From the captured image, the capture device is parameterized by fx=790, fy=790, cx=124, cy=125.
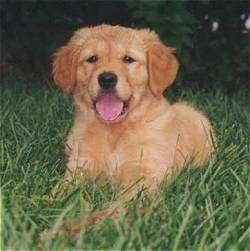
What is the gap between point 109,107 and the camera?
5047mm

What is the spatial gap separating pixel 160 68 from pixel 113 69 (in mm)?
384

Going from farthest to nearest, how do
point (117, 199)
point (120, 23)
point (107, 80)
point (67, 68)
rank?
point (120, 23) → point (67, 68) → point (107, 80) → point (117, 199)

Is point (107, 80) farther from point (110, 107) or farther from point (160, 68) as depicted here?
point (160, 68)

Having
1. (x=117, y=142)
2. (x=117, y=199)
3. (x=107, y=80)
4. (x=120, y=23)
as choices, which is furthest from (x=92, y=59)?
(x=120, y=23)

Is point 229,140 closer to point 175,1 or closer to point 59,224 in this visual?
point 175,1

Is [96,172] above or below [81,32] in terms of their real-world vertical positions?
below

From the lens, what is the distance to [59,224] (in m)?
3.40

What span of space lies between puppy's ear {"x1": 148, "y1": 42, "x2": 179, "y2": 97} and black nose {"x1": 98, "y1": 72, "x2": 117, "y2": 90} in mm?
321

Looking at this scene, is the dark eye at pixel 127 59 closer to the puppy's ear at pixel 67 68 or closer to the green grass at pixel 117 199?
the puppy's ear at pixel 67 68

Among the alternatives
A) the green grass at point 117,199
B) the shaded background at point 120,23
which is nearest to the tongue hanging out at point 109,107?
the green grass at point 117,199

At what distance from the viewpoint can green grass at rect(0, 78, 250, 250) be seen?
335 cm

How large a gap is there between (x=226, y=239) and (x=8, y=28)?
7.24 meters

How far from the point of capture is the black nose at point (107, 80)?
4.83 metres

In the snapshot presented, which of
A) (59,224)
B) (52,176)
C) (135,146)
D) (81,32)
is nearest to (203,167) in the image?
(135,146)
